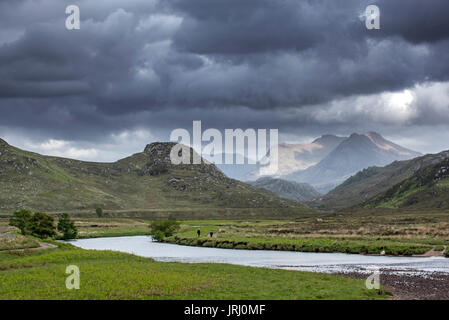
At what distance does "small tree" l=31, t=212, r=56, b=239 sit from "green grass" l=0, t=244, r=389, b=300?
254 ft

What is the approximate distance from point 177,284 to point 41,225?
104m

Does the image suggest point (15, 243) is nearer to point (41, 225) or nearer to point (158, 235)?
point (41, 225)

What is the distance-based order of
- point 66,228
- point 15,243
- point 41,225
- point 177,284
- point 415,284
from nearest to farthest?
point 177,284
point 415,284
point 15,243
point 41,225
point 66,228

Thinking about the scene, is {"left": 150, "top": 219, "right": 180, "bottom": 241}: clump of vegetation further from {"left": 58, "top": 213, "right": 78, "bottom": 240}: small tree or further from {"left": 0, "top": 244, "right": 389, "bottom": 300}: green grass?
{"left": 0, "top": 244, "right": 389, "bottom": 300}: green grass

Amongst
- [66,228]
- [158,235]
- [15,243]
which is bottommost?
[158,235]

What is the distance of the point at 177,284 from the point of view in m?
45.2

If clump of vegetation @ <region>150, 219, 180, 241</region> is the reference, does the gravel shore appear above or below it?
above

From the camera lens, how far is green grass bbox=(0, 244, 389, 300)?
40469mm

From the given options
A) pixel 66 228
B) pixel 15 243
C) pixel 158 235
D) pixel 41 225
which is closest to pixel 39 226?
pixel 41 225

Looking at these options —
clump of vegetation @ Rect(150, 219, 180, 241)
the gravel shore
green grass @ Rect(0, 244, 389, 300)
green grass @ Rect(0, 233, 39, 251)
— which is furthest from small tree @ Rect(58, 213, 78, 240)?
the gravel shore

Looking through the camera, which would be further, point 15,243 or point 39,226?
point 39,226

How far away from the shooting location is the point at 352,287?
44.8 m

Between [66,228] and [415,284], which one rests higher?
[415,284]

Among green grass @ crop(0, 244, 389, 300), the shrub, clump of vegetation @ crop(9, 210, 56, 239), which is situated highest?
green grass @ crop(0, 244, 389, 300)
